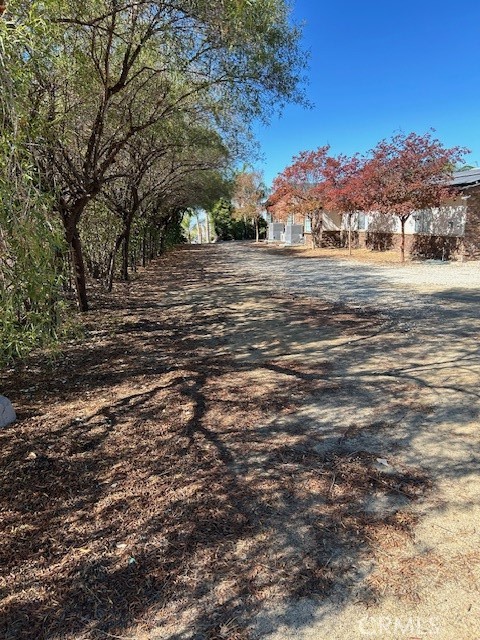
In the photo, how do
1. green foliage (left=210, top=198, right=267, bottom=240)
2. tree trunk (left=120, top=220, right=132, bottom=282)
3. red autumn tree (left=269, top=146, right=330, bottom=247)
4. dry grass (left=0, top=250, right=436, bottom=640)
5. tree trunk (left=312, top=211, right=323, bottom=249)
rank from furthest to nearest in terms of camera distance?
green foliage (left=210, top=198, right=267, bottom=240), tree trunk (left=312, top=211, right=323, bottom=249), red autumn tree (left=269, top=146, right=330, bottom=247), tree trunk (left=120, top=220, right=132, bottom=282), dry grass (left=0, top=250, right=436, bottom=640)

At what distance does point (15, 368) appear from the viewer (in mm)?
5266

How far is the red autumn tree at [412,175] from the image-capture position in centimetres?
1498

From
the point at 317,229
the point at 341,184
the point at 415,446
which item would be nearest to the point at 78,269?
the point at 415,446

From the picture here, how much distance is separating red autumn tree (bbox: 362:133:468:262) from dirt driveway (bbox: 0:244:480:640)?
1088 centimetres

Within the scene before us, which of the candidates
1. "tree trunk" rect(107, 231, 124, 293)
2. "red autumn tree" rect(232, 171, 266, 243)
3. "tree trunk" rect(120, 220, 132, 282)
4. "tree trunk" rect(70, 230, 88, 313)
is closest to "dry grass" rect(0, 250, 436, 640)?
"tree trunk" rect(70, 230, 88, 313)

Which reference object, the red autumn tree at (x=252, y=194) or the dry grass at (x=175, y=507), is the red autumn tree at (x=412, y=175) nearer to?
the dry grass at (x=175, y=507)

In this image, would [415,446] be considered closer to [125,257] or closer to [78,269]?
[78,269]

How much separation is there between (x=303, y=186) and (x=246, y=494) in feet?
80.5

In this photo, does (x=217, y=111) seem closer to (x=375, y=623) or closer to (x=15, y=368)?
(x=15, y=368)

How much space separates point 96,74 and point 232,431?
16.6ft

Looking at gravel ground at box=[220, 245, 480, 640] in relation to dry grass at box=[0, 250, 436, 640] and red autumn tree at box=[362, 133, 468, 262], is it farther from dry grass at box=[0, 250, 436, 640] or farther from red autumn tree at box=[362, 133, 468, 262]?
red autumn tree at box=[362, 133, 468, 262]

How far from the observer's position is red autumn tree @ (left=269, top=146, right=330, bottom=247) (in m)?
24.3

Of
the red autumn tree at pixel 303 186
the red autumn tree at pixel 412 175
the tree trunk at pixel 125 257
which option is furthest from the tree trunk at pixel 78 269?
the red autumn tree at pixel 303 186

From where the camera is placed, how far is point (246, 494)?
8.80ft
